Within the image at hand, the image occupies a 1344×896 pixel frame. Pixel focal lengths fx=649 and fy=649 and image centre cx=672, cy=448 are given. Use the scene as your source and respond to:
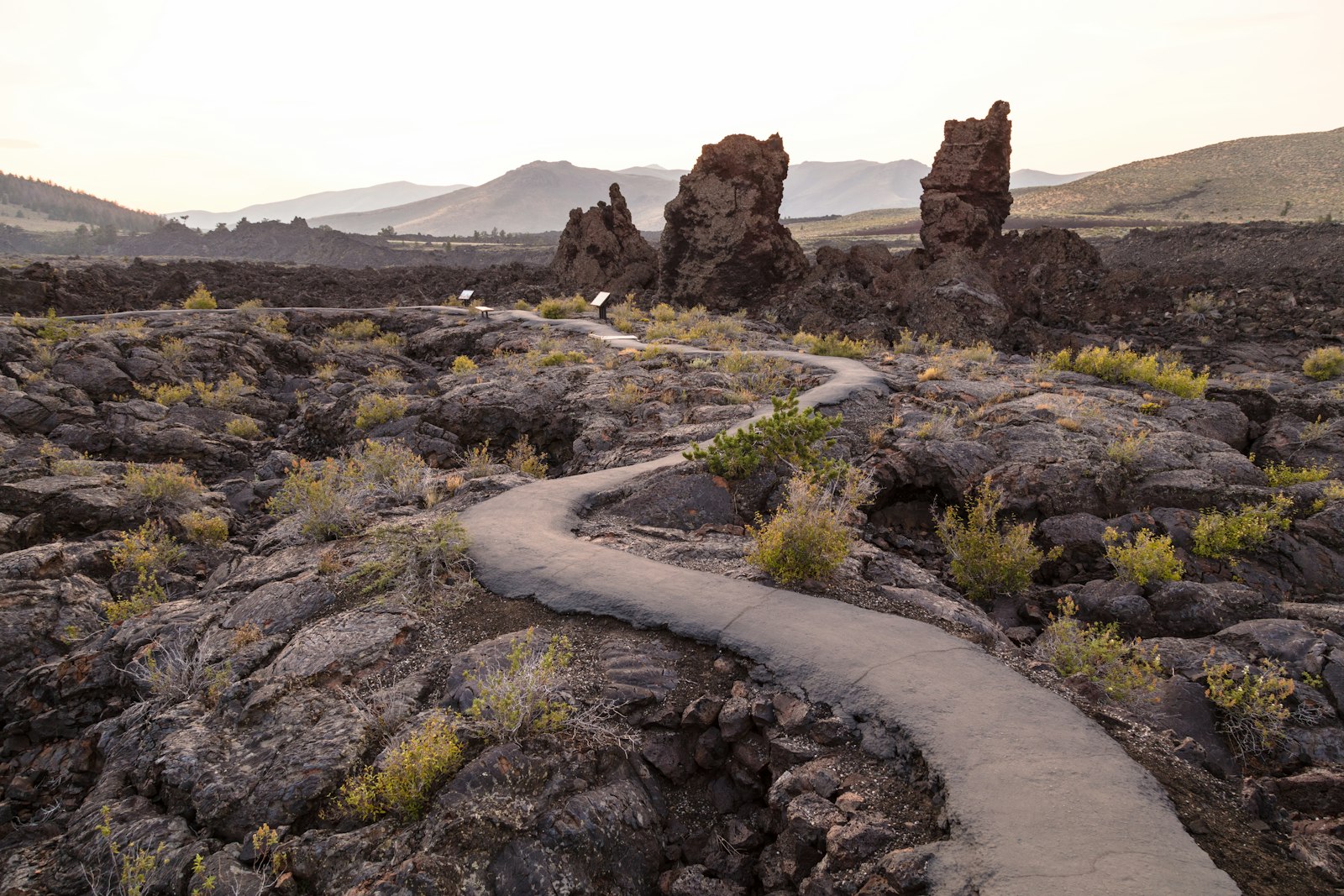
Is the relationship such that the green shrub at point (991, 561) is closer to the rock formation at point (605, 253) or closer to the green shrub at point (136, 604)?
the green shrub at point (136, 604)

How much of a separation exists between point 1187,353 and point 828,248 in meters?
14.3

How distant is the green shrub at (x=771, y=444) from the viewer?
835 centimetres

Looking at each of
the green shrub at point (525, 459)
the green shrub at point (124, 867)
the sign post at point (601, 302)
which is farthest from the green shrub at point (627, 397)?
the sign post at point (601, 302)

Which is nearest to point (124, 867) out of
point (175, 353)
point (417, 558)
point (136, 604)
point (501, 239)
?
point (417, 558)

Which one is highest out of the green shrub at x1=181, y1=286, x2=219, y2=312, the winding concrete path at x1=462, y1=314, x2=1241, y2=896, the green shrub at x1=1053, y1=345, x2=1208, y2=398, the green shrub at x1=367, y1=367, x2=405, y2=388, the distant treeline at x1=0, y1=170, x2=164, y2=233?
the distant treeline at x1=0, y1=170, x2=164, y2=233

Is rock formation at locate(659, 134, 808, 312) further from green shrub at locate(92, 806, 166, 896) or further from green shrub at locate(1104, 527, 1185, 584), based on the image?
green shrub at locate(92, 806, 166, 896)

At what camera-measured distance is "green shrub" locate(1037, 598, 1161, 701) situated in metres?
4.70

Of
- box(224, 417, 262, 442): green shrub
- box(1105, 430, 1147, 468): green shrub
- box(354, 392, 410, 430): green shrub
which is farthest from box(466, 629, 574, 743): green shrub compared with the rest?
box(224, 417, 262, 442): green shrub

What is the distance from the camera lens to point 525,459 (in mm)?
11977

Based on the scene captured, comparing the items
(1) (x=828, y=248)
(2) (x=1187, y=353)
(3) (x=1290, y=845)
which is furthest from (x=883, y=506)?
(1) (x=828, y=248)

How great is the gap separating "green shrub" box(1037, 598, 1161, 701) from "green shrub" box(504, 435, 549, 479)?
751 centimetres

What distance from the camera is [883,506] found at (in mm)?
9789

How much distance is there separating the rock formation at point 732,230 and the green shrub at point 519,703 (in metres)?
26.1

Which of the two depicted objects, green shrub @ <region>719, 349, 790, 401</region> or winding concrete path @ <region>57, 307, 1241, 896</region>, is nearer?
winding concrete path @ <region>57, 307, 1241, 896</region>
